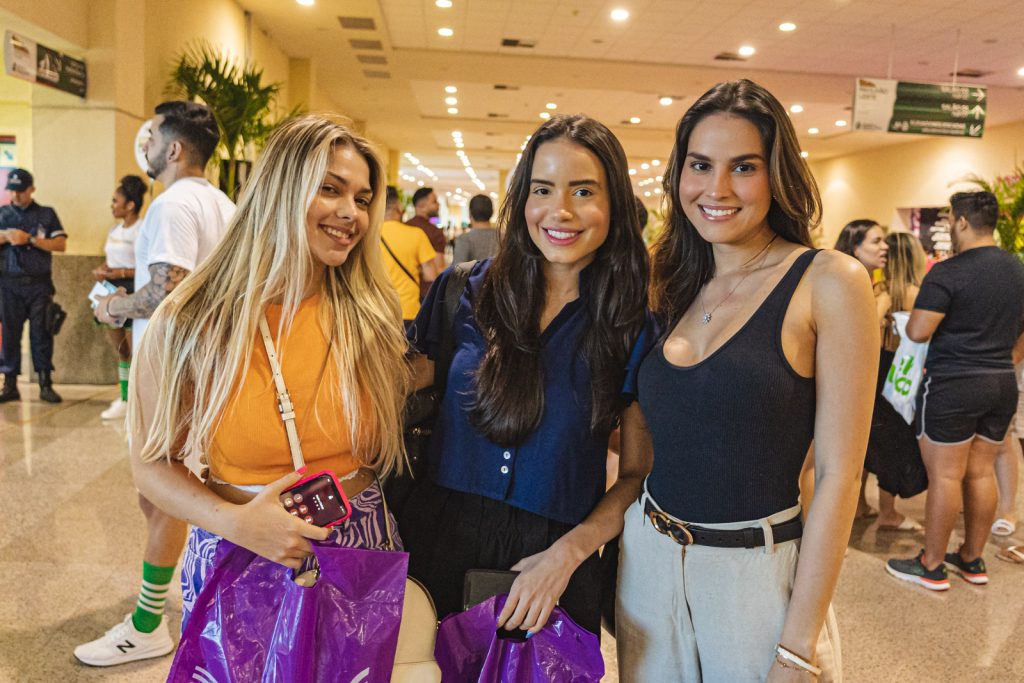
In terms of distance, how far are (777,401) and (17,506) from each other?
12.4 feet

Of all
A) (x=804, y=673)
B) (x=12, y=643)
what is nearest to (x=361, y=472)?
(x=804, y=673)

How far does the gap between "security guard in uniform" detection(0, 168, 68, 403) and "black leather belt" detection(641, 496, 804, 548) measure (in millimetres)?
6006

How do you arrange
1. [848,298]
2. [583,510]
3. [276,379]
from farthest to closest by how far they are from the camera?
1. [583,510]
2. [276,379]
3. [848,298]

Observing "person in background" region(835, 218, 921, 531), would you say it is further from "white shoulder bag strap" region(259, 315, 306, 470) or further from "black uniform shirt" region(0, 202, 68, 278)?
"black uniform shirt" region(0, 202, 68, 278)

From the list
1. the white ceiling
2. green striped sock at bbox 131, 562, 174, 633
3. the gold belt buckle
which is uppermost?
the white ceiling

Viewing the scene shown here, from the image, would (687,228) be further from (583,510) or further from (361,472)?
(361,472)

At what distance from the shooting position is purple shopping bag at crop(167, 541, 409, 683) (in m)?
1.12

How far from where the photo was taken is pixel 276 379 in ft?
4.27

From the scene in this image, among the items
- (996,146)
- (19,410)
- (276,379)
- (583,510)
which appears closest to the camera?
(276,379)

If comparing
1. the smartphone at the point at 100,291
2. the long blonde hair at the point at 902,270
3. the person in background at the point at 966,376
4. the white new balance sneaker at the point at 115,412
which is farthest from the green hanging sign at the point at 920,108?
the smartphone at the point at 100,291

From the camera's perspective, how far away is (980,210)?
3.23m

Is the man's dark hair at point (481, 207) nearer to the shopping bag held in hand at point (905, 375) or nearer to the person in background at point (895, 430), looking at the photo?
the person in background at point (895, 430)

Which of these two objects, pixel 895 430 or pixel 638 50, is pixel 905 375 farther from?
pixel 638 50

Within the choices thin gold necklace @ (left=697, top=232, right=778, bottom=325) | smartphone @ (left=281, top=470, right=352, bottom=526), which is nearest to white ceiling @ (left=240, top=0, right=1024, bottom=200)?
thin gold necklace @ (left=697, top=232, right=778, bottom=325)
